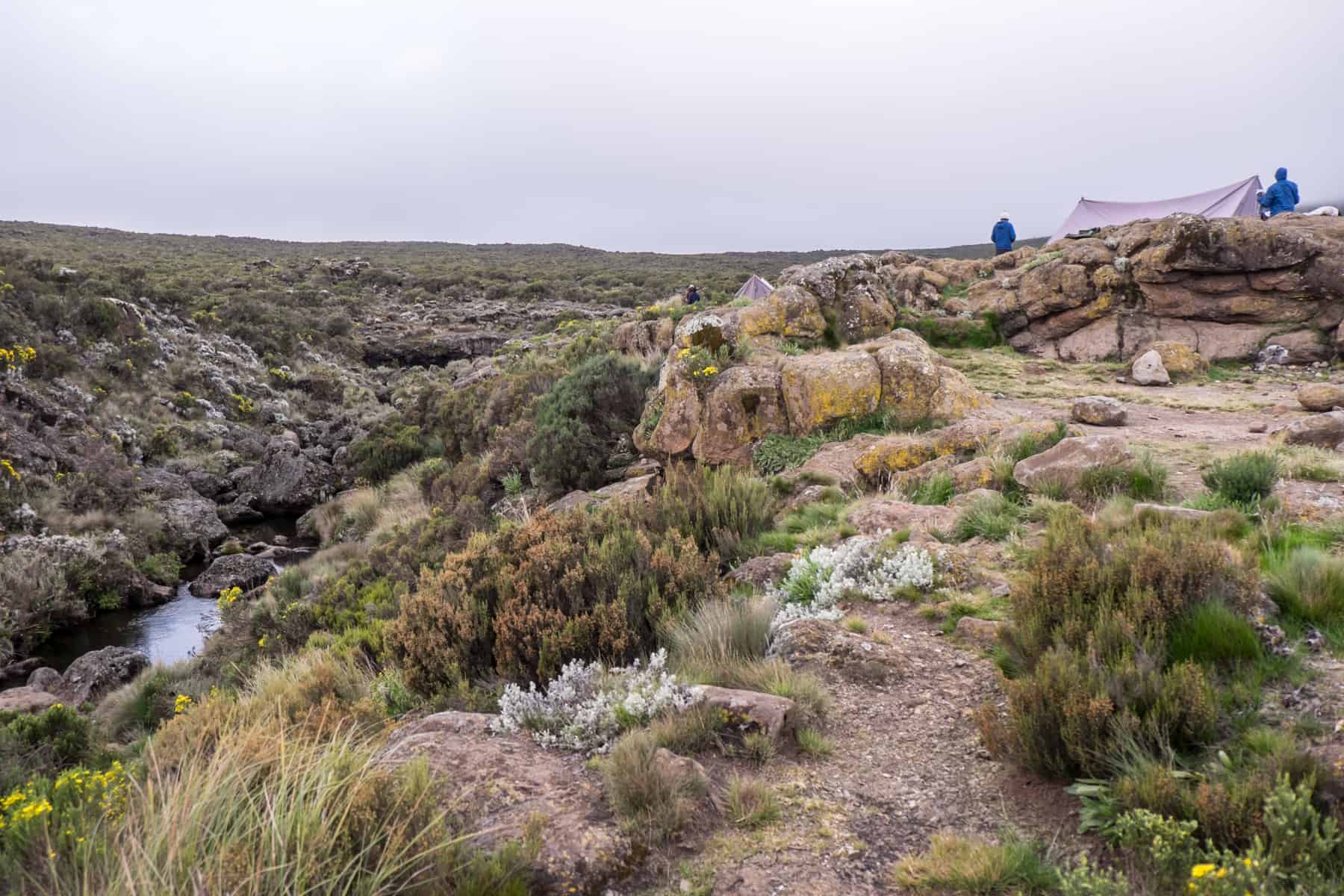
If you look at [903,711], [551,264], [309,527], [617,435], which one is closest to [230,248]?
[551,264]

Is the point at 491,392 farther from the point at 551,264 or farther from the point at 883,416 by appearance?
the point at 551,264

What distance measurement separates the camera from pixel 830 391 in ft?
28.1

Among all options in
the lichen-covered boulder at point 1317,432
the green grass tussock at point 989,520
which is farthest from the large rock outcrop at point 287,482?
the lichen-covered boulder at point 1317,432

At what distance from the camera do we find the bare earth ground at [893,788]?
99.3 inches

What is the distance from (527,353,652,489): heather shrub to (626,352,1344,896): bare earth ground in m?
6.62

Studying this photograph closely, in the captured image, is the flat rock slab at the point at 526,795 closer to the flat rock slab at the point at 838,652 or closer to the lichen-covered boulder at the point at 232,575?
the flat rock slab at the point at 838,652

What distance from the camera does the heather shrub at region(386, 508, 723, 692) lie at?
428cm

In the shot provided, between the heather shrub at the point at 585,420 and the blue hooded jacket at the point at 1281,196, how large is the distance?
13848 millimetres

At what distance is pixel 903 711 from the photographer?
3.44 meters

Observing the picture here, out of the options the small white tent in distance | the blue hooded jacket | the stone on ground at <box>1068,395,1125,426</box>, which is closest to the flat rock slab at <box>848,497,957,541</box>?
the stone on ground at <box>1068,395,1125,426</box>

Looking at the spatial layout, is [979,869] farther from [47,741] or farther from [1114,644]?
[47,741]

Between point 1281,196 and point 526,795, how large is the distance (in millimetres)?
18991

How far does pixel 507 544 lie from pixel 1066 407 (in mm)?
7594

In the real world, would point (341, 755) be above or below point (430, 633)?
above
